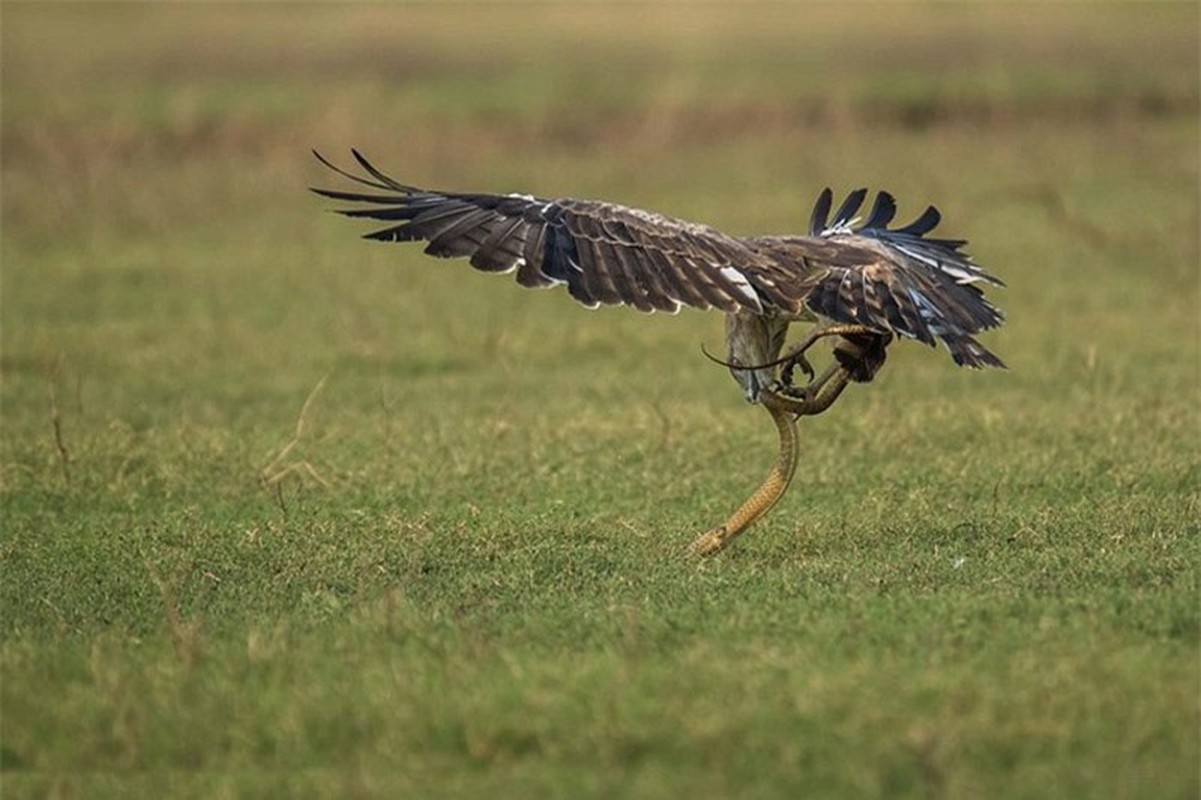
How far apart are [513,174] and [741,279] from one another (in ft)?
38.4

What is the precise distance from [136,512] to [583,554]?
2.02 meters

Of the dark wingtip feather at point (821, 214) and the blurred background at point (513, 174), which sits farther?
the blurred background at point (513, 174)

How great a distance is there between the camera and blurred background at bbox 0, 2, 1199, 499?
10664 millimetres

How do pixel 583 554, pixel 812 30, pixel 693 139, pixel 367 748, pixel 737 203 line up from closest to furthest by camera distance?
pixel 367 748, pixel 583 554, pixel 737 203, pixel 693 139, pixel 812 30

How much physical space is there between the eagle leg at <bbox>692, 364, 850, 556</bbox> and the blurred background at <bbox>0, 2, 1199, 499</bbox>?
2.70 meters

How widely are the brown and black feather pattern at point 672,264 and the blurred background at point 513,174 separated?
2.55 metres

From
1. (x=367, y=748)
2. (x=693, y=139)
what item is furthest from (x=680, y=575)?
(x=693, y=139)

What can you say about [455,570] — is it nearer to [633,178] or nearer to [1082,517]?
[1082,517]

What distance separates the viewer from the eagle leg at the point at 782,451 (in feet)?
21.7

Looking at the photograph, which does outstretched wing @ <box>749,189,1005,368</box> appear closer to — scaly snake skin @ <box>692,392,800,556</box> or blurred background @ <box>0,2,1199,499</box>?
scaly snake skin @ <box>692,392,800,556</box>

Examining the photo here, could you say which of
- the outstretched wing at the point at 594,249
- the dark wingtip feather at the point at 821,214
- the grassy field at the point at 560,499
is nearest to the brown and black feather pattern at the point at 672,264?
the outstretched wing at the point at 594,249

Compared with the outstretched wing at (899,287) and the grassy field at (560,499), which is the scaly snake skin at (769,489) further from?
the outstretched wing at (899,287)

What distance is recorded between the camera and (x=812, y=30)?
1140 inches

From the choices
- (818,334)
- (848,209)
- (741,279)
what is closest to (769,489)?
(818,334)
